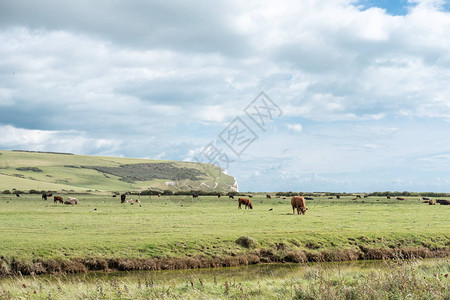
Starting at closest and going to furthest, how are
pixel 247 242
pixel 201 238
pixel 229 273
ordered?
1. pixel 229 273
2. pixel 247 242
3. pixel 201 238

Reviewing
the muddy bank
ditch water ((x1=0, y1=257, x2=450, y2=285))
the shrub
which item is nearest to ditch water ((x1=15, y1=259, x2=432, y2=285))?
ditch water ((x1=0, y1=257, x2=450, y2=285))

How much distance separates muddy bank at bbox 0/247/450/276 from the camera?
21.5 metres

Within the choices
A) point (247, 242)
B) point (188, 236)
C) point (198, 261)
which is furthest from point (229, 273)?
point (188, 236)

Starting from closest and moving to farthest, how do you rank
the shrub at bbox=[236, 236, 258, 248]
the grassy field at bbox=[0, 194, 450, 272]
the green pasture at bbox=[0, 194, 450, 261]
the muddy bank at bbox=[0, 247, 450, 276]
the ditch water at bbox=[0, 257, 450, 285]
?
the ditch water at bbox=[0, 257, 450, 285]
the muddy bank at bbox=[0, 247, 450, 276]
the grassy field at bbox=[0, 194, 450, 272]
the green pasture at bbox=[0, 194, 450, 261]
the shrub at bbox=[236, 236, 258, 248]

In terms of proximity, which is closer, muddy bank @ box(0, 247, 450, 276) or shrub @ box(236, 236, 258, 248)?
muddy bank @ box(0, 247, 450, 276)

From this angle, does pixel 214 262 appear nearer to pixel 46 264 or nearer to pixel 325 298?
pixel 46 264

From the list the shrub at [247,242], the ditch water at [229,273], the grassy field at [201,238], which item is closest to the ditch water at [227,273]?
the ditch water at [229,273]

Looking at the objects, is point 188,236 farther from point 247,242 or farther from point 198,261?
point 247,242

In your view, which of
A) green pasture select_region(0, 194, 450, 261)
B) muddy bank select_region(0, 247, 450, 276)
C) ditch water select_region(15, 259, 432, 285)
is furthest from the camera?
green pasture select_region(0, 194, 450, 261)

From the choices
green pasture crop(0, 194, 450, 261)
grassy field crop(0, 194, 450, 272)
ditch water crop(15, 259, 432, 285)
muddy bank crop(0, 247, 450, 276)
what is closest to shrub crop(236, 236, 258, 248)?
grassy field crop(0, 194, 450, 272)

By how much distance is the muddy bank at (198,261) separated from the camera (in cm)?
2152

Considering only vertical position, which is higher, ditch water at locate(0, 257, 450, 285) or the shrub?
the shrub

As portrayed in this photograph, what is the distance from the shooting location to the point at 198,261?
2369 cm

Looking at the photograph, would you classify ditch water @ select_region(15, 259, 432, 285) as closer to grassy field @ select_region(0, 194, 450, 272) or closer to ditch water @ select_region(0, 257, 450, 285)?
ditch water @ select_region(0, 257, 450, 285)
